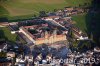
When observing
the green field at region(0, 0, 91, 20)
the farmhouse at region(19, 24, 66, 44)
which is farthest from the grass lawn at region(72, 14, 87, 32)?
the green field at region(0, 0, 91, 20)

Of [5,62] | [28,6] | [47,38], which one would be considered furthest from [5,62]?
[28,6]

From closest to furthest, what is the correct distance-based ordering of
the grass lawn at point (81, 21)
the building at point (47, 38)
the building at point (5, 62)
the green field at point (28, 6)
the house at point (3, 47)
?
the building at point (5, 62), the house at point (3, 47), the building at point (47, 38), the grass lawn at point (81, 21), the green field at point (28, 6)

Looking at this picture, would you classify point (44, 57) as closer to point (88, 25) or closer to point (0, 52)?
point (0, 52)

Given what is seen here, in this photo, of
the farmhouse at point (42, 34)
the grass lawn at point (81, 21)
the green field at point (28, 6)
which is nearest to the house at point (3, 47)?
the farmhouse at point (42, 34)

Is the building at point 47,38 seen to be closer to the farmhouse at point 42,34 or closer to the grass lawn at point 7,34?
the farmhouse at point 42,34

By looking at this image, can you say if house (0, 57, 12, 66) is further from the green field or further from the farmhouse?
the green field

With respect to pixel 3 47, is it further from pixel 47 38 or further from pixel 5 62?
pixel 47 38
